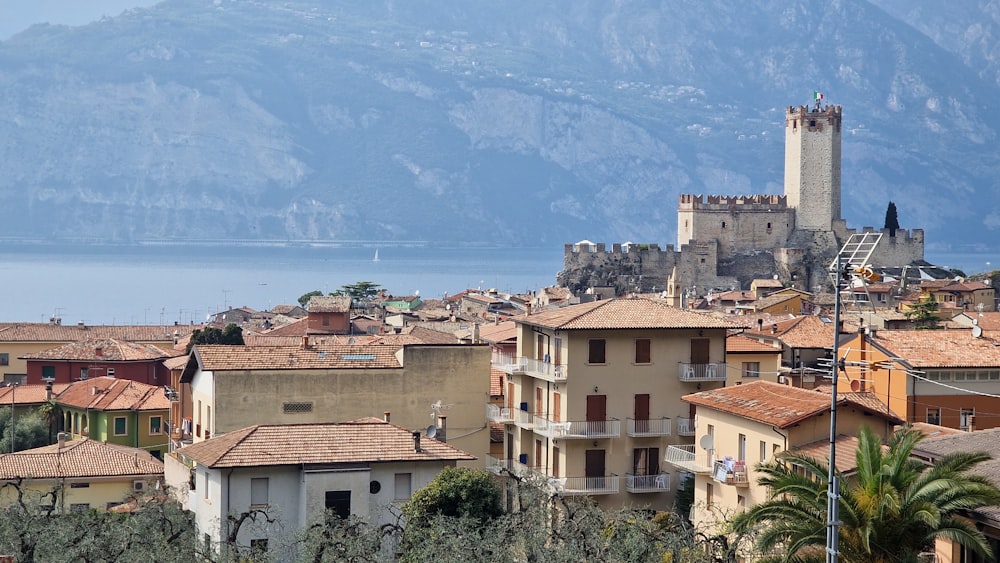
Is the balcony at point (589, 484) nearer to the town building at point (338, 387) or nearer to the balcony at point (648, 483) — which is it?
the balcony at point (648, 483)

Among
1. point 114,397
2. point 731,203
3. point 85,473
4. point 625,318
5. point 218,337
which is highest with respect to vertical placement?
point 731,203

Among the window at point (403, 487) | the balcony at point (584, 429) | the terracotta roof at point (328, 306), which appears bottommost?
the window at point (403, 487)

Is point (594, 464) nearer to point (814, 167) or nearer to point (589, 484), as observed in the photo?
point (589, 484)

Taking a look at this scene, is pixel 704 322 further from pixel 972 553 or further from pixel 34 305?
pixel 34 305

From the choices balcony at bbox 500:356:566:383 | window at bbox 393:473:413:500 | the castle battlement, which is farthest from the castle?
window at bbox 393:473:413:500

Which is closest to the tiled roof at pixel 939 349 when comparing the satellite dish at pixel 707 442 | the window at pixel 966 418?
the window at pixel 966 418

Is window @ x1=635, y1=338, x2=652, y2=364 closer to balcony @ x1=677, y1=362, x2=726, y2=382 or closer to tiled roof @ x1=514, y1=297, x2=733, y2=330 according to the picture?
tiled roof @ x1=514, y1=297, x2=733, y2=330

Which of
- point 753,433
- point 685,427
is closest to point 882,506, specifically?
point 753,433

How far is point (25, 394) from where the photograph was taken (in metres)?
47.7

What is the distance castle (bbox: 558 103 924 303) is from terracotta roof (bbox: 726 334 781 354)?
6168 cm

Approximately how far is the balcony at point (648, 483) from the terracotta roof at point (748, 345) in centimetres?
505

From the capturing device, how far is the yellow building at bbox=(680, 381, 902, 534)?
23.0 metres

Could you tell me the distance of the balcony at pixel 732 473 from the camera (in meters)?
24.3

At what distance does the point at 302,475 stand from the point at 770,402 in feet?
22.8
